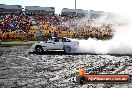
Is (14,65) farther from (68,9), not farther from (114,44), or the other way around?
(68,9)

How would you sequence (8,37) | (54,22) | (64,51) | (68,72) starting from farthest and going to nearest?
(54,22), (8,37), (64,51), (68,72)

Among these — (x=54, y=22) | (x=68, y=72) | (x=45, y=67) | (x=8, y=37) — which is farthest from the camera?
(x=54, y=22)

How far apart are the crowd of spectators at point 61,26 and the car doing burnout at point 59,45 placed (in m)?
15.8

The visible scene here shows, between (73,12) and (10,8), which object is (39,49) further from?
(73,12)

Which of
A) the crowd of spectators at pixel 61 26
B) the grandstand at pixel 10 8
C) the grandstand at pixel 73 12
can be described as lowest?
the crowd of spectators at pixel 61 26

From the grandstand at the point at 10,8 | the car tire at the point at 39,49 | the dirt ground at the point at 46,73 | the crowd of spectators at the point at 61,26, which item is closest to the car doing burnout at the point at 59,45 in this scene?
the car tire at the point at 39,49

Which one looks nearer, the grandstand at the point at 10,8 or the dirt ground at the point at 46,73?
the dirt ground at the point at 46,73

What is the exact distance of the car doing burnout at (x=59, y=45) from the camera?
26.3 metres

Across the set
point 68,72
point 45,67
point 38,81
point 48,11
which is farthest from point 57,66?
point 48,11

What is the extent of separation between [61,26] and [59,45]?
25743 millimetres

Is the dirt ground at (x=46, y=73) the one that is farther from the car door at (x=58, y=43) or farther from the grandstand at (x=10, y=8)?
the grandstand at (x=10, y=8)

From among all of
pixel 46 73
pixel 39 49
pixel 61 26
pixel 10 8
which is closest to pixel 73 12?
pixel 10 8

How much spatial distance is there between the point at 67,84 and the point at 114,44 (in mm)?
14668

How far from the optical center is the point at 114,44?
89.8 ft
